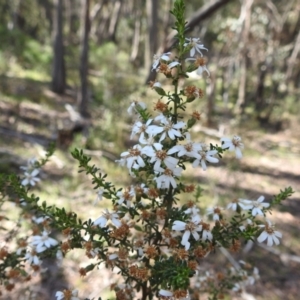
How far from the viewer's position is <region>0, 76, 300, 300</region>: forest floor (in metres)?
3.85

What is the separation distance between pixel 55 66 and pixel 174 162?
9.77 m

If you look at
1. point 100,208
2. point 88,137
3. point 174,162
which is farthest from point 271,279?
point 88,137

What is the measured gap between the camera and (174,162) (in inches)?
46.4

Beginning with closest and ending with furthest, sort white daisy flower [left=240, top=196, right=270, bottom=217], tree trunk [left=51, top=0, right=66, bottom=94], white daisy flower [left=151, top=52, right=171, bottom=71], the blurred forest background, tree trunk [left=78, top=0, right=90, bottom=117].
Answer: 1. white daisy flower [left=151, top=52, right=171, bottom=71]
2. white daisy flower [left=240, top=196, right=270, bottom=217]
3. the blurred forest background
4. tree trunk [left=78, top=0, right=90, bottom=117]
5. tree trunk [left=51, top=0, right=66, bottom=94]

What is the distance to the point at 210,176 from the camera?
21.9 feet

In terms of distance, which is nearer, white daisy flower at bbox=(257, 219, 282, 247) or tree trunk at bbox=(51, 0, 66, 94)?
white daisy flower at bbox=(257, 219, 282, 247)

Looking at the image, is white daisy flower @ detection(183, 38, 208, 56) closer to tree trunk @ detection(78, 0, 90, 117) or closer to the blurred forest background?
the blurred forest background

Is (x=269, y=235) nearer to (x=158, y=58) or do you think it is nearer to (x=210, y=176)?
(x=158, y=58)

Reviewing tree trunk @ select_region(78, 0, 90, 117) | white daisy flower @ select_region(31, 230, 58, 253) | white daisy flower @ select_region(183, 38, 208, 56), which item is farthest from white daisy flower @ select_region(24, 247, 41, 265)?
tree trunk @ select_region(78, 0, 90, 117)

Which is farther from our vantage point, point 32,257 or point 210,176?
point 210,176

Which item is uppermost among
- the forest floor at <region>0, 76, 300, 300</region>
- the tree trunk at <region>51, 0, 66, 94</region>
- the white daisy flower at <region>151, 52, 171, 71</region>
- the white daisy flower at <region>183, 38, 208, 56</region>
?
the white daisy flower at <region>183, 38, 208, 56</region>

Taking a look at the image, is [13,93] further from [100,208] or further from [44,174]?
[100,208]

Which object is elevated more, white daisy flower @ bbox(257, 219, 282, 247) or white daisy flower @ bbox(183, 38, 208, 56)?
white daisy flower @ bbox(183, 38, 208, 56)

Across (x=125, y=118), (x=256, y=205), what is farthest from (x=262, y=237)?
(x=125, y=118)
